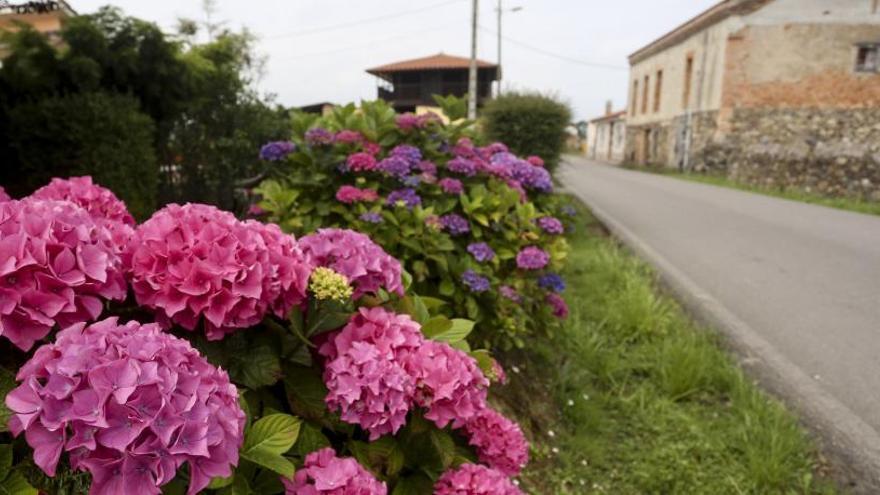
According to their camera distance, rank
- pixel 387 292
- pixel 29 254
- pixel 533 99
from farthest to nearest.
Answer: pixel 533 99 → pixel 387 292 → pixel 29 254

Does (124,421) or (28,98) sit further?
(28,98)

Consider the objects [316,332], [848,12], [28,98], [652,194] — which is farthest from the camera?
[848,12]

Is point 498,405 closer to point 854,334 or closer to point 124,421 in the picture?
point 124,421

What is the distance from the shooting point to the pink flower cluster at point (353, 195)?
336 cm

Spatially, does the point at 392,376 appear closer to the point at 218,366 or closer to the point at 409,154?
the point at 218,366

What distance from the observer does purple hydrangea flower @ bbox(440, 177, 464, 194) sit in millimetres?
3604

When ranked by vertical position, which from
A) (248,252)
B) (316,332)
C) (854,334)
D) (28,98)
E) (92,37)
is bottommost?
(854,334)

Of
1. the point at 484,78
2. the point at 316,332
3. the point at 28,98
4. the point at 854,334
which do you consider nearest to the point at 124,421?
the point at 316,332

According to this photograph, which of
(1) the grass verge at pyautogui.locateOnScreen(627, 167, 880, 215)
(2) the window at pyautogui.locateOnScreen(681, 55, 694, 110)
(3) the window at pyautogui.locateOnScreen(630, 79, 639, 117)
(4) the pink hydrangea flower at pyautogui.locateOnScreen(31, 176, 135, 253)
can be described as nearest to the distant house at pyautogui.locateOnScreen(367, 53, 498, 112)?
(3) the window at pyautogui.locateOnScreen(630, 79, 639, 117)

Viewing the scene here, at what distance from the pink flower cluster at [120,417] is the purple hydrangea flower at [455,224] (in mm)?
2588

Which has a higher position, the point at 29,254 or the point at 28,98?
the point at 28,98

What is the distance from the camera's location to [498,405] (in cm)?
319

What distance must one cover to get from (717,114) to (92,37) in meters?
22.4

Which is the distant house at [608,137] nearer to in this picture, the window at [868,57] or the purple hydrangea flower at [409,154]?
the window at [868,57]
